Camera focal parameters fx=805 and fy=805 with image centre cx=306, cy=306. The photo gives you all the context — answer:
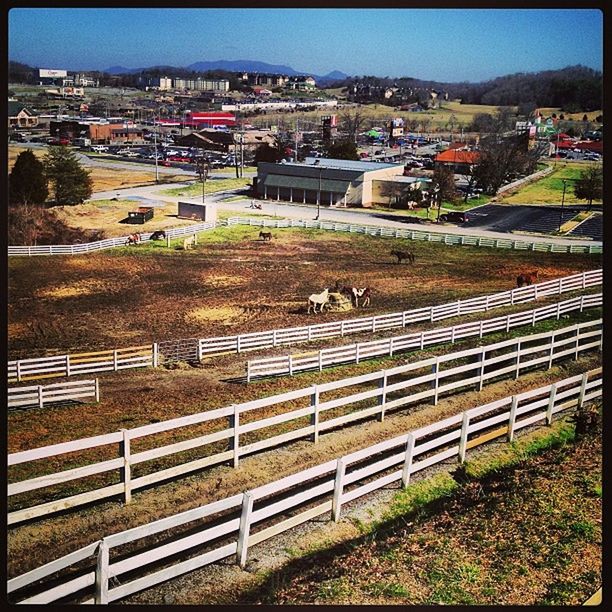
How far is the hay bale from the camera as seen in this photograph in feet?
27.7

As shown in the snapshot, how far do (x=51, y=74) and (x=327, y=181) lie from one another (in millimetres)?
3559

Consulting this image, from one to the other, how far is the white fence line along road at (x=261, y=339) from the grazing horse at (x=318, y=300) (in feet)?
0.86

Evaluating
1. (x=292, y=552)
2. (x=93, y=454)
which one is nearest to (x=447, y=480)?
(x=292, y=552)

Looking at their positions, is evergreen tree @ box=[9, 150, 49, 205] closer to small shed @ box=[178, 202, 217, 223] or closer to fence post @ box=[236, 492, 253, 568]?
small shed @ box=[178, 202, 217, 223]

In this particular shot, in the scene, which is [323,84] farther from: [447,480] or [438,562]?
[438,562]

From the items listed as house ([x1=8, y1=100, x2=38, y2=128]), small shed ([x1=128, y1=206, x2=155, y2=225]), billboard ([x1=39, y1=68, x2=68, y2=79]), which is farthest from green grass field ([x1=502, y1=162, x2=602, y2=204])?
house ([x1=8, y1=100, x2=38, y2=128])

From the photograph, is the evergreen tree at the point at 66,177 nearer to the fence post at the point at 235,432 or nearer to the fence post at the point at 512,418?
the fence post at the point at 235,432

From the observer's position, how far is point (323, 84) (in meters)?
8.02

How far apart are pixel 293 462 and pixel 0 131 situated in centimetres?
328

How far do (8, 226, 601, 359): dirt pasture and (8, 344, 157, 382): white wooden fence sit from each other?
0.34 feet

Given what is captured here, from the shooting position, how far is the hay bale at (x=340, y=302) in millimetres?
8453

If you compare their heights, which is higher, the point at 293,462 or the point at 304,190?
the point at 304,190

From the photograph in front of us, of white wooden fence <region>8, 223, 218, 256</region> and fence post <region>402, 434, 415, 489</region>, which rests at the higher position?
white wooden fence <region>8, 223, 218, 256</region>

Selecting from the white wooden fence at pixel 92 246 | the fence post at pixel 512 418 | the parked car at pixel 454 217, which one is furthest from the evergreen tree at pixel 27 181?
the fence post at pixel 512 418
